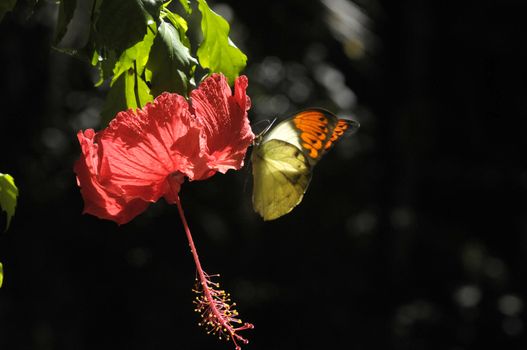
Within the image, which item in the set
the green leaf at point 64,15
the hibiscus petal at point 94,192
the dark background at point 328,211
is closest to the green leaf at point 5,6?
the green leaf at point 64,15

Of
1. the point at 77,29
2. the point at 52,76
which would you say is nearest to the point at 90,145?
the point at 77,29

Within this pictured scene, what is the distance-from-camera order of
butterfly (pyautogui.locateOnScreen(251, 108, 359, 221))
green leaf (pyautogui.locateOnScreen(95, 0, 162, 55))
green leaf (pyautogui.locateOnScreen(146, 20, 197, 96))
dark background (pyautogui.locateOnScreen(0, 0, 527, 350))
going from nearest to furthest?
green leaf (pyautogui.locateOnScreen(95, 0, 162, 55)) → green leaf (pyautogui.locateOnScreen(146, 20, 197, 96)) → butterfly (pyautogui.locateOnScreen(251, 108, 359, 221)) → dark background (pyautogui.locateOnScreen(0, 0, 527, 350))

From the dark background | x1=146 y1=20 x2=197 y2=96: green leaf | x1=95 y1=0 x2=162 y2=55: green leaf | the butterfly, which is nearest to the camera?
x1=95 y1=0 x2=162 y2=55: green leaf

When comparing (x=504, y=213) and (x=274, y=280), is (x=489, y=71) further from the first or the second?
(x=274, y=280)

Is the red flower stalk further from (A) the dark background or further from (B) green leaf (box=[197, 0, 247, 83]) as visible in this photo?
(A) the dark background

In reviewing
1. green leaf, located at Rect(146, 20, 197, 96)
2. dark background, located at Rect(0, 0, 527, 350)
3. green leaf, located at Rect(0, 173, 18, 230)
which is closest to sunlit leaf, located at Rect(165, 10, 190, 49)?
green leaf, located at Rect(146, 20, 197, 96)

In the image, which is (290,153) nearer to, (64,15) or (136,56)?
(136,56)

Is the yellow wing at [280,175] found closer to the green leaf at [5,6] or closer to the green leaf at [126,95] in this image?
the green leaf at [126,95]
